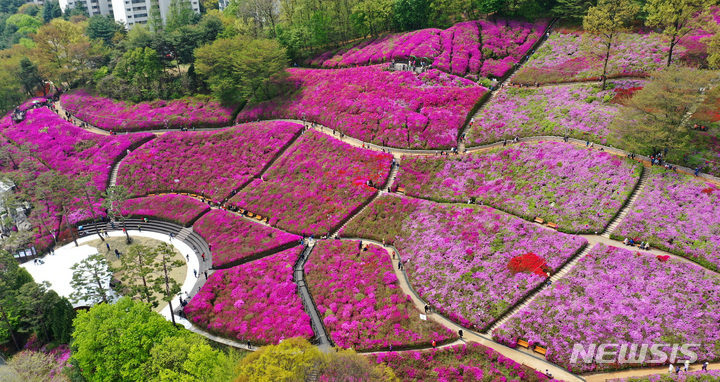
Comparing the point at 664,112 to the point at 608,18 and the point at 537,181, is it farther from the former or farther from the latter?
the point at 608,18

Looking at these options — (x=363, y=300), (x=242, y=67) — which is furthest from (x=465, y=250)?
(x=242, y=67)

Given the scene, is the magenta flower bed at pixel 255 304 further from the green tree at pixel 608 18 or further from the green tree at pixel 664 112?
the green tree at pixel 608 18

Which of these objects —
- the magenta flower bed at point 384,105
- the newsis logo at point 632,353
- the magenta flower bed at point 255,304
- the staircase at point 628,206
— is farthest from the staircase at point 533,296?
the magenta flower bed at point 384,105

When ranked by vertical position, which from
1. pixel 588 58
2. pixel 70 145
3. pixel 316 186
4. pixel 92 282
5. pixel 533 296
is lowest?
pixel 533 296

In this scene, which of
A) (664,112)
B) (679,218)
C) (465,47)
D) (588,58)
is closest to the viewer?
(679,218)

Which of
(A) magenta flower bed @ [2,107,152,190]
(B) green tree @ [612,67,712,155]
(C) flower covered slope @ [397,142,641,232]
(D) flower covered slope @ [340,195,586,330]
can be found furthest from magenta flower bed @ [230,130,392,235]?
(B) green tree @ [612,67,712,155]

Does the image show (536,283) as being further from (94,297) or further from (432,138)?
(94,297)

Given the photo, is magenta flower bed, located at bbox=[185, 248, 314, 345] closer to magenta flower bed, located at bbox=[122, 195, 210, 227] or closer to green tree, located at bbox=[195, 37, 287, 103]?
magenta flower bed, located at bbox=[122, 195, 210, 227]
